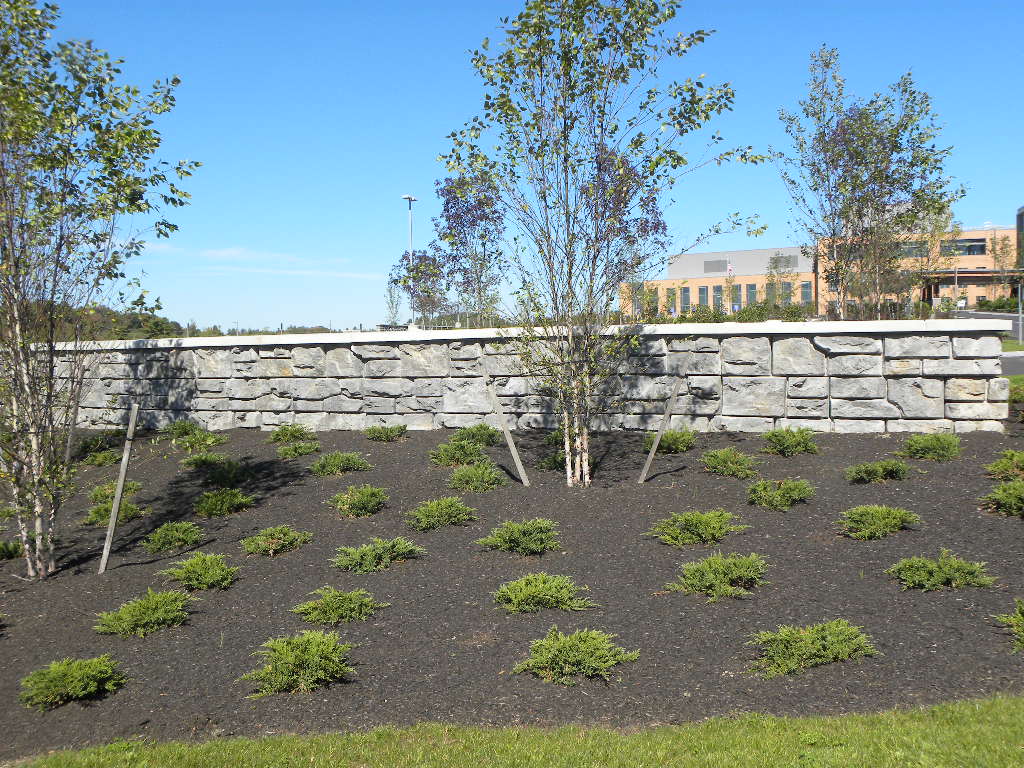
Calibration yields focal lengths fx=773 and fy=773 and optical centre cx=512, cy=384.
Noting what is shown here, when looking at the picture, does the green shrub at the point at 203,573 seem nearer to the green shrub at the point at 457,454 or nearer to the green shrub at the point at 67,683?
the green shrub at the point at 67,683

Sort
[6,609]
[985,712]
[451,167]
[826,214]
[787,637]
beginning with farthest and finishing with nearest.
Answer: [826,214] → [451,167] → [6,609] → [787,637] → [985,712]

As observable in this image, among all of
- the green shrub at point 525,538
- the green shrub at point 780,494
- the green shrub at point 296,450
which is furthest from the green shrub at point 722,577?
the green shrub at point 296,450

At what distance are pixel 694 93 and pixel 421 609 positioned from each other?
5.67m

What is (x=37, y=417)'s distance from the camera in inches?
294

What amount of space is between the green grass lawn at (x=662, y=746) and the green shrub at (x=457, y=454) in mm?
5308

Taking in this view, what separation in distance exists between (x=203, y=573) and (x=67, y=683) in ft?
6.06

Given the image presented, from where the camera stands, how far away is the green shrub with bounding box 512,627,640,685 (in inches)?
192

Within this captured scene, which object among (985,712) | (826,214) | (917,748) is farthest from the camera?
(826,214)

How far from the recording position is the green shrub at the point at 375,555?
6.90 m

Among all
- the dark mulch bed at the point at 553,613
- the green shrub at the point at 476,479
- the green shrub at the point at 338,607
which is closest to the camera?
the dark mulch bed at the point at 553,613

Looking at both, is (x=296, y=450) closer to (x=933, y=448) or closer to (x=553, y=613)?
(x=553, y=613)

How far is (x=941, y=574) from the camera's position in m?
5.62

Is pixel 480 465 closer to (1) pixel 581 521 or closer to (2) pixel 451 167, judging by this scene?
(1) pixel 581 521

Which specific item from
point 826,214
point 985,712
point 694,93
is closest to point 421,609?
point 985,712
